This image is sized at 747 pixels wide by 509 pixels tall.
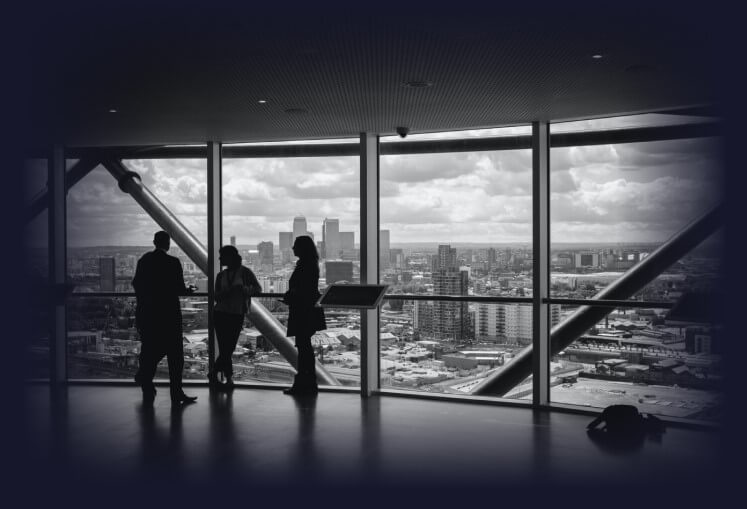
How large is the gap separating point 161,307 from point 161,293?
15 cm

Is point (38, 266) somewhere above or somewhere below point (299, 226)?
below

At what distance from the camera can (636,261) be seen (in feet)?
22.0

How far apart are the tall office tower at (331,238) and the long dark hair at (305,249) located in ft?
2.13

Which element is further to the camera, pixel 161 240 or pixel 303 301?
pixel 303 301

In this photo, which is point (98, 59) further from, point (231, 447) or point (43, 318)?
point (43, 318)

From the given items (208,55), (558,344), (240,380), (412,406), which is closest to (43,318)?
(240,380)

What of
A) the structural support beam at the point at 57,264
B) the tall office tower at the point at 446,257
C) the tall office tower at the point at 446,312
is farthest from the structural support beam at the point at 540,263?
the structural support beam at the point at 57,264

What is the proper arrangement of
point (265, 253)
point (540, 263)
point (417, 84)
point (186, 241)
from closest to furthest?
point (417, 84), point (540, 263), point (265, 253), point (186, 241)

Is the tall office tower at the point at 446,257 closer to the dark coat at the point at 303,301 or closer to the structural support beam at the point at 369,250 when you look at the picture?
the structural support beam at the point at 369,250

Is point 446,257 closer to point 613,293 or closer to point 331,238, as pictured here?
point 331,238

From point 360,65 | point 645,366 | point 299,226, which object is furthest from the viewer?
point 299,226

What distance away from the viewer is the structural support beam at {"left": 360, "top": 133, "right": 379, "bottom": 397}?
7887mm

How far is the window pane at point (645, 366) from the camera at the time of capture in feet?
20.6

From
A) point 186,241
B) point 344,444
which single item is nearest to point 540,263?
point 344,444
